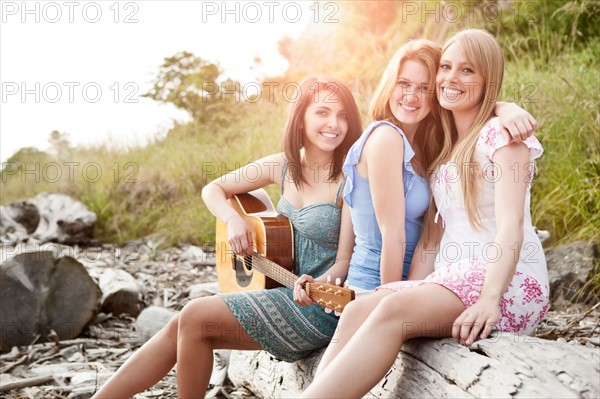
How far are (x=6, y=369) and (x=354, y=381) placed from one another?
3.25 m

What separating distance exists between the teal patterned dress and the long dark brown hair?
25 centimetres

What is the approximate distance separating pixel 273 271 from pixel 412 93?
3.79 feet

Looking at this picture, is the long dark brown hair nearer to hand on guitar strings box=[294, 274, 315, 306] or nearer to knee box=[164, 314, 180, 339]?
hand on guitar strings box=[294, 274, 315, 306]

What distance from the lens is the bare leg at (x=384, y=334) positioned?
2.32m

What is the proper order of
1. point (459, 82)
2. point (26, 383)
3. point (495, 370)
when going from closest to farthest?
point (495, 370) < point (459, 82) < point (26, 383)

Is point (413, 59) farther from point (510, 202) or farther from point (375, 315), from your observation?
point (375, 315)

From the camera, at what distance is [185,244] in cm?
855

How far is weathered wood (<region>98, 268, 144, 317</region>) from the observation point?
18.6 feet

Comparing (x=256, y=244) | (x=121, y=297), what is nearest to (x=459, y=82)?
(x=256, y=244)

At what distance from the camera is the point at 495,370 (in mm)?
2227

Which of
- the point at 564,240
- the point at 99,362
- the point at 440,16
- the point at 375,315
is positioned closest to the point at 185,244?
the point at 99,362

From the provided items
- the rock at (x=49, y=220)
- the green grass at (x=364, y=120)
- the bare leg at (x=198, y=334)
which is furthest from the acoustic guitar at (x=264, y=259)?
the rock at (x=49, y=220)

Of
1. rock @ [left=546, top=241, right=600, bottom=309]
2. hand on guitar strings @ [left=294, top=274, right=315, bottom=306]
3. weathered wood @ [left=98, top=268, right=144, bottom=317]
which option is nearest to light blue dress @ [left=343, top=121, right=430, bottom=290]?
hand on guitar strings @ [left=294, top=274, right=315, bottom=306]

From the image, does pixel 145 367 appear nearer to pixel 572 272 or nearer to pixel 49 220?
pixel 572 272
